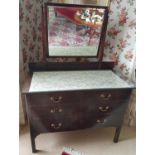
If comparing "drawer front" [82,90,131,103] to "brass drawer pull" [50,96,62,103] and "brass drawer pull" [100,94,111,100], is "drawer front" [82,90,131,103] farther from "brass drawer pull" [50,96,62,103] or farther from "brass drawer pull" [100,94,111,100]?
"brass drawer pull" [50,96,62,103]

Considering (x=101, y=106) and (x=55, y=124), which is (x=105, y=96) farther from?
(x=55, y=124)

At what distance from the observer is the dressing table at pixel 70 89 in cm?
132

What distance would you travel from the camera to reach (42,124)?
1412mm

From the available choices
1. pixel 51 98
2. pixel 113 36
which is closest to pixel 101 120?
pixel 51 98

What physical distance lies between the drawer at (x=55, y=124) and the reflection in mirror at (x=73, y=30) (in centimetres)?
61

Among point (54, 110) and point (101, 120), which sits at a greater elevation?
point (54, 110)

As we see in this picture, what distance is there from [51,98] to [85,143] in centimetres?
74

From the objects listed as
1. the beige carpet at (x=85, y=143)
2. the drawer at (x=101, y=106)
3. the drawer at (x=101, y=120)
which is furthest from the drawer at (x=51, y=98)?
the beige carpet at (x=85, y=143)

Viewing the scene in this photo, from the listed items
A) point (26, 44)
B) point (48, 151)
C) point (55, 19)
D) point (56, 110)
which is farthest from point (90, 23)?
point (48, 151)

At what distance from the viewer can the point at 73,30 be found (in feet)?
4.87

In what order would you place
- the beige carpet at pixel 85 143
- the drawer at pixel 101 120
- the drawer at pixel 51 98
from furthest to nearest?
1. the beige carpet at pixel 85 143
2. the drawer at pixel 101 120
3. the drawer at pixel 51 98

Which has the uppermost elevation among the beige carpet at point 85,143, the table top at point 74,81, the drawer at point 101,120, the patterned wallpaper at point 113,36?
the patterned wallpaper at point 113,36

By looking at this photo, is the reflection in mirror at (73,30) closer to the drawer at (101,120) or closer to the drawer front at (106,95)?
the drawer front at (106,95)
